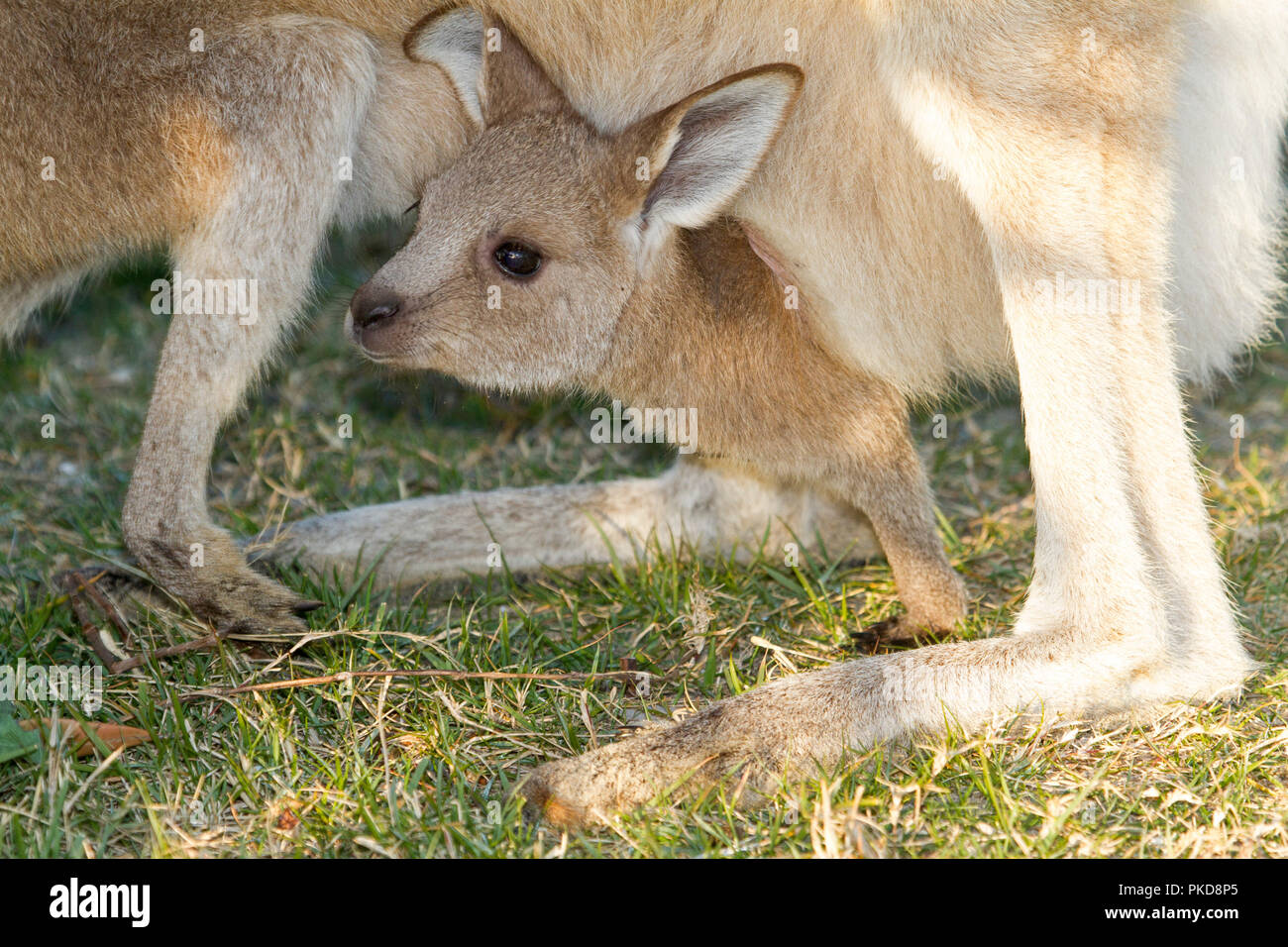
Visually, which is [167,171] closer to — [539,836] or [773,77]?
[773,77]

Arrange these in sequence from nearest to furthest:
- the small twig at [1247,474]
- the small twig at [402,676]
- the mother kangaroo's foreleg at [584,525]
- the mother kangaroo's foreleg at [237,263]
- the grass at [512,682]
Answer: the grass at [512,682] < the small twig at [402,676] < the mother kangaroo's foreleg at [237,263] < the mother kangaroo's foreleg at [584,525] < the small twig at [1247,474]

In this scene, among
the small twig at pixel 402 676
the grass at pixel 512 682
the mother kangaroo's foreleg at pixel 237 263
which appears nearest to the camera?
the grass at pixel 512 682

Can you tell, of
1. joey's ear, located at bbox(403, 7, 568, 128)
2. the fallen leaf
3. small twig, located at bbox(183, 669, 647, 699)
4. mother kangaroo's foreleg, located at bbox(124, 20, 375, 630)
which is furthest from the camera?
joey's ear, located at bbox(403, 7, 568, 128)

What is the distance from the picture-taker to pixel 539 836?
7.86 feet

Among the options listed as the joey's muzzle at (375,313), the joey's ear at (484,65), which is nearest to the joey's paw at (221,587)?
the joey's muzzle at (375,313)

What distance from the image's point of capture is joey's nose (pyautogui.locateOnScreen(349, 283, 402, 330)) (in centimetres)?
305

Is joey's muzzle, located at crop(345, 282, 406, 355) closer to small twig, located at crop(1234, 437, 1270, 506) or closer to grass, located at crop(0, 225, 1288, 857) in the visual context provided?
grass, located at crop(0, 225, 1288, 857)

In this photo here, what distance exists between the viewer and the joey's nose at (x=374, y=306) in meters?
3.05

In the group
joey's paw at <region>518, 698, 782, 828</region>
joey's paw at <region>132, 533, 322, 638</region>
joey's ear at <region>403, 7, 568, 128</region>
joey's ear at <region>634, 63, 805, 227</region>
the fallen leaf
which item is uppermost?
joey's ear at <region>403, 7, 568, 128</region>

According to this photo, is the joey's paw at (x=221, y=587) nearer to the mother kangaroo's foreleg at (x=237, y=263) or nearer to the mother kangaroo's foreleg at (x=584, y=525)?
the mother kangaroo's foreleg at (x=237, y=263)

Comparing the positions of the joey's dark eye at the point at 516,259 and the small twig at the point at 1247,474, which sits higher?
the joey's dark eye at the point at 516,259

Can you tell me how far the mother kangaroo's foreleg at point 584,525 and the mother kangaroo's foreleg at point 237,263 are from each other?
0.50m

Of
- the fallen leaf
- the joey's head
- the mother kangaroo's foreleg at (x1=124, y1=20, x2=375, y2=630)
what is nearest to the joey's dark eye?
the joey's head

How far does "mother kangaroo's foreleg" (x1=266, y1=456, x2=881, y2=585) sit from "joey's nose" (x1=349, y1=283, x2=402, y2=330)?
633mm
